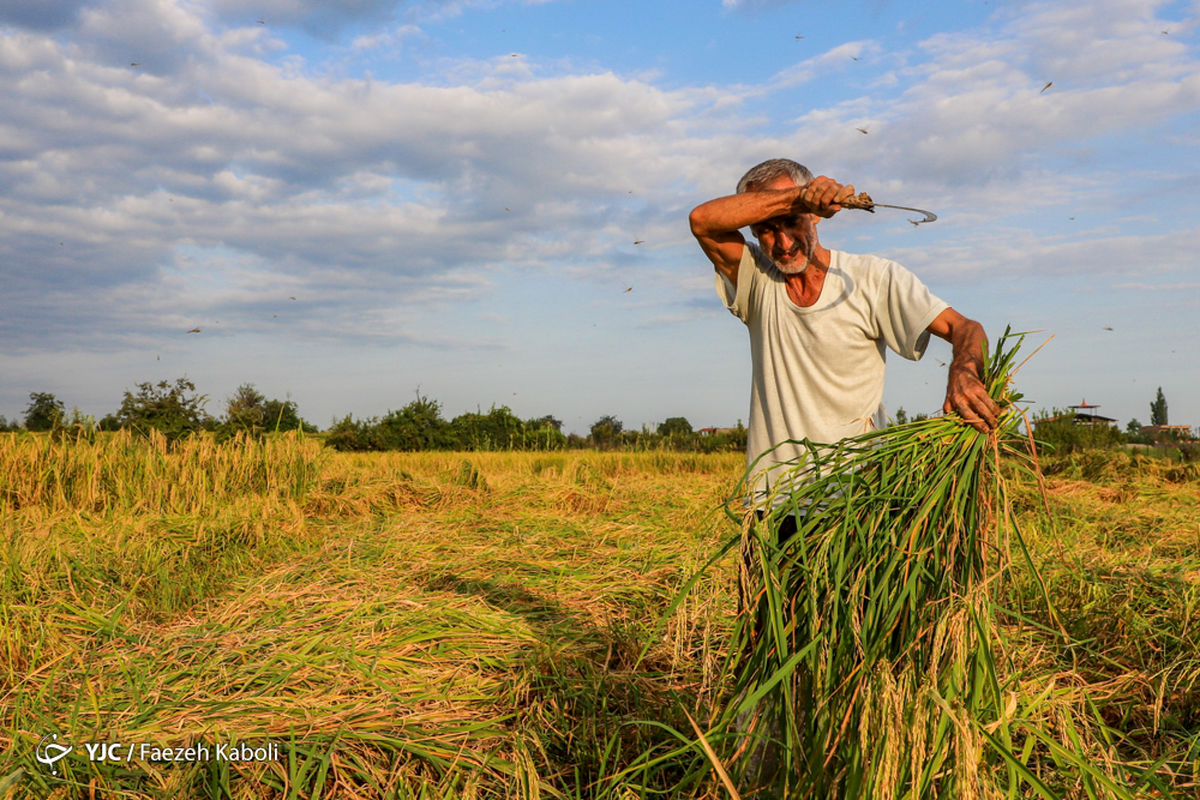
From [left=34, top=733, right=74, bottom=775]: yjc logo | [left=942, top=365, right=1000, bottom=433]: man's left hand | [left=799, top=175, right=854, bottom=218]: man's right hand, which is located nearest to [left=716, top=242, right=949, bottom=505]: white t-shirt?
[left=799, top=175, right=854, bottom=218]: man's right hand

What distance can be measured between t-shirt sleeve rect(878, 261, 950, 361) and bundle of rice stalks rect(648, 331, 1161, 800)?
1.42 ft

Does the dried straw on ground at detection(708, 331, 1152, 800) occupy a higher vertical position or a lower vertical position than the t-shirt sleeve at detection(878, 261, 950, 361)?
lower

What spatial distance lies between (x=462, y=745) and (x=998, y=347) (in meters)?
1.94

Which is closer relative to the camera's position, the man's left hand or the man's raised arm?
the man's left hand

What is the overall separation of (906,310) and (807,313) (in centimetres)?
28

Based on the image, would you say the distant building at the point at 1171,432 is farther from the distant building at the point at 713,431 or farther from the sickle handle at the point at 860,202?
the sickle handle at the point at 860,202

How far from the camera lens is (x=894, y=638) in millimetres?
1701

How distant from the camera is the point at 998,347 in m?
1.74

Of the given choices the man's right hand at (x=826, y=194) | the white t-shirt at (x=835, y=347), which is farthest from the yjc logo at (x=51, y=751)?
the man's right hand at (x=826, y=194)

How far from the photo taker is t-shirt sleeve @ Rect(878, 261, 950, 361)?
7.15 ft

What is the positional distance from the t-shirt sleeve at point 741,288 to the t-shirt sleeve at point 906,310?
428 mm

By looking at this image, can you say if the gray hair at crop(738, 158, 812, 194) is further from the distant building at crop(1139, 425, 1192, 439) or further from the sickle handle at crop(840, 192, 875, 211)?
the distant building at crop(1139, 425, 1192, 439)

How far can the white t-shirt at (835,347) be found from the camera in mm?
2291

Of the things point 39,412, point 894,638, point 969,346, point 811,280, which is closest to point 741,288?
point 811,280
